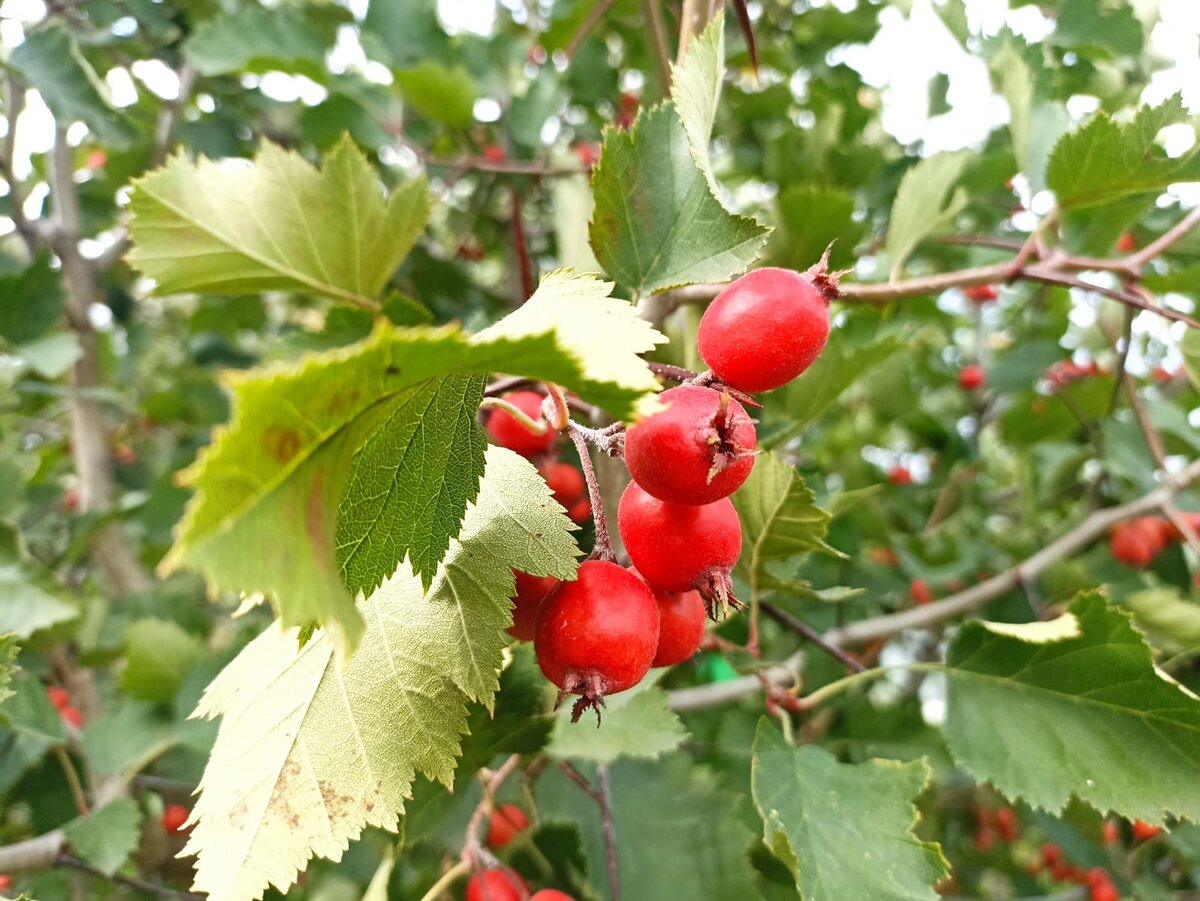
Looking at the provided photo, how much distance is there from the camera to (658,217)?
89 centimetres

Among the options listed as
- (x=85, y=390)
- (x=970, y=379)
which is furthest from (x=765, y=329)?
(x=970, y=379)

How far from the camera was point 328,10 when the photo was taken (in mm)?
2379

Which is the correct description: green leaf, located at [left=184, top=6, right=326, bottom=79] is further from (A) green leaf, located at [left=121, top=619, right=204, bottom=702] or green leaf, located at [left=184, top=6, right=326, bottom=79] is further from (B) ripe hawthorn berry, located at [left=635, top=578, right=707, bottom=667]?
(B) ripe hawthorn berry, located at [left=635, top=578, right=707, bottom=667]

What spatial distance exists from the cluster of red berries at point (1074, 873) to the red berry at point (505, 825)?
151 centimetres

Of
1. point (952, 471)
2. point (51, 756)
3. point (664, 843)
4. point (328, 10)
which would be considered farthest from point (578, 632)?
point (328, 10)

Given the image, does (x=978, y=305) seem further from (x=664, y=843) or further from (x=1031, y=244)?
(x=664, y=843)

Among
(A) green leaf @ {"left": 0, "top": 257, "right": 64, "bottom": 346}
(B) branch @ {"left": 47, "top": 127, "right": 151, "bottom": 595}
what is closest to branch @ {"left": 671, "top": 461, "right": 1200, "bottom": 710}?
(A) green leaf @ {"left": 0, "top": 257, "right": 64, "bottom": 346}

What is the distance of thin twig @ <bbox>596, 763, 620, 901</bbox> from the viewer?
1.11m

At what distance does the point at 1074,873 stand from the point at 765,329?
350cm

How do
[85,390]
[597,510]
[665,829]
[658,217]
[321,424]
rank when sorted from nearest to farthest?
[321,424] → [597,510] → [658,217] → [665,829] → [85,390]

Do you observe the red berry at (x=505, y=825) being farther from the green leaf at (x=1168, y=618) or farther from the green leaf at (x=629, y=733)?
the green leaf at (x=1168, y=618)

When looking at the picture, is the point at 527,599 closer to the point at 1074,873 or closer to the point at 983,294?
the point at 983,294

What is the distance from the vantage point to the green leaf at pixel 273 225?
3.21 ft

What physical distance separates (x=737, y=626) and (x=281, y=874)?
1.02 m
